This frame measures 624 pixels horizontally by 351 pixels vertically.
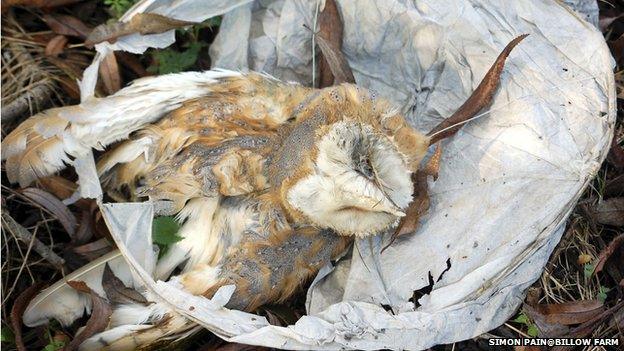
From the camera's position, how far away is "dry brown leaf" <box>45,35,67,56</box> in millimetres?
2973

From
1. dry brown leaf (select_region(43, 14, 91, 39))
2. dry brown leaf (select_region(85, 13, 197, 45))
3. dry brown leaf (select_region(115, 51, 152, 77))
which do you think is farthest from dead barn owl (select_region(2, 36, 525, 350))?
dry brown leaf (select_region(43, 14, 91, 39))

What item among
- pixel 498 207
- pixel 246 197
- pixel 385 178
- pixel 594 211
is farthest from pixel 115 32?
pixel 594 211

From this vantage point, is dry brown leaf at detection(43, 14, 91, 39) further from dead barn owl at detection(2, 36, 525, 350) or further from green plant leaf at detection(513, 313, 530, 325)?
green plant leaf at detection(513, 313, 530, 325)

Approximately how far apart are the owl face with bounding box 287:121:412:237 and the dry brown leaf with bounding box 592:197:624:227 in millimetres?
902

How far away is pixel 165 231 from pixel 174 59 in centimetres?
76

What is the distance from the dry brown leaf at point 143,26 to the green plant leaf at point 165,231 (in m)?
0.71

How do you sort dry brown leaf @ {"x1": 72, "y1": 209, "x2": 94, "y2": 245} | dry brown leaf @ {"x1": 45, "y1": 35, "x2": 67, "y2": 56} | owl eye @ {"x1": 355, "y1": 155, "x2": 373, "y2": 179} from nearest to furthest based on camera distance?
owl eye @ {"x1": 355, "y1": 155, "x2": 373, "y2": 179}
dry brown leaf @ {"x1": 72, "y1": 209, "x2": 94, "y2": 245}
dry brown leaf @ {"x1": 45, "y1": 35, "x2": 67, "y2": 56}

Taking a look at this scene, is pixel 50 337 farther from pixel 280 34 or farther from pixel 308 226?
pixel 280 34

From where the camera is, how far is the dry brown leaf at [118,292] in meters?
2.50

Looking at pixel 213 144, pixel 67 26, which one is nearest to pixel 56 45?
pixel 67 26

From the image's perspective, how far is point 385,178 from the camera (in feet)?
6.46

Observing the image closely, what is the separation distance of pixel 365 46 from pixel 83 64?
3.77 feet

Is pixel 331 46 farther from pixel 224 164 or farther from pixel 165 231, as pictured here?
pixel 165 231

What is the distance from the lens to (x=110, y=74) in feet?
9.21
